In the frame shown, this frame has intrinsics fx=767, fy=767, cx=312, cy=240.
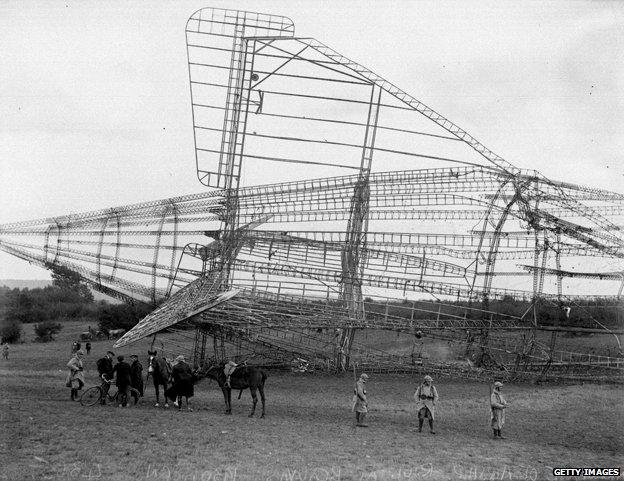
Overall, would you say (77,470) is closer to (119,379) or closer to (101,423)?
(101,423)

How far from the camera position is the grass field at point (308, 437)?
11719 millimetres

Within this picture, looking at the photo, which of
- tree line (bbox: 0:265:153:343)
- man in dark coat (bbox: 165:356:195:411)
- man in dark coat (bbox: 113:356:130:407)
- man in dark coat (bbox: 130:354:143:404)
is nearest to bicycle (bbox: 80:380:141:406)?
man in dark coat (bbox: 130:354:143:404)

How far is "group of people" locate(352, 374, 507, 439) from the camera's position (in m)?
15.6

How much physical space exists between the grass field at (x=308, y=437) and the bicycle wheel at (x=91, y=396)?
40cm

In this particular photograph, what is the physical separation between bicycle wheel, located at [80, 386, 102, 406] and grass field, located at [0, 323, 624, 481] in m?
0.40

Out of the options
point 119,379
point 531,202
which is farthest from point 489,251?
point 119,379

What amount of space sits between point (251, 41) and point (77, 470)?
15.0m

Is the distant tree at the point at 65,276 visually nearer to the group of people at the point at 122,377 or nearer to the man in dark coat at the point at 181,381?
the group of people at the point at 122,377

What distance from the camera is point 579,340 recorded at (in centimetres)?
2903

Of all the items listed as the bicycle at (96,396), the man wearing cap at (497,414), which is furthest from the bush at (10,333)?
the man wearing cap at (497,414)

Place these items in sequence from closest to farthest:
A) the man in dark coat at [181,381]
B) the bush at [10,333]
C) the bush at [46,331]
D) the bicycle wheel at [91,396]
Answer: the man in dark coat at [181,381] → the bicycle wheel at [91,396] → the bush at [10,333] → the bush at [46,331]

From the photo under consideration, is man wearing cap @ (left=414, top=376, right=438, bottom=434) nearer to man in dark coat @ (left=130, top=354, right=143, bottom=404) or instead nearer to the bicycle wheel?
man in dark coat @ (left=130, top=354, right=143, bottom=404)

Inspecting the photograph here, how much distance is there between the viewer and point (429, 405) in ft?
52.4

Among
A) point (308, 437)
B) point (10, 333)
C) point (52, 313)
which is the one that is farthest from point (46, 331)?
point (308, 437)
